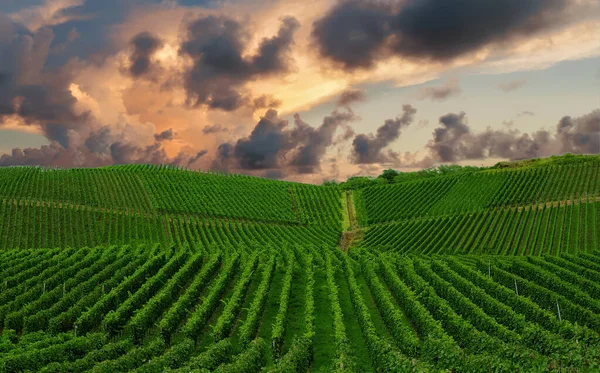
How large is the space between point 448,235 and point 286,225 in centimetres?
3399

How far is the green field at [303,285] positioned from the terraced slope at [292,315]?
0.48 feet

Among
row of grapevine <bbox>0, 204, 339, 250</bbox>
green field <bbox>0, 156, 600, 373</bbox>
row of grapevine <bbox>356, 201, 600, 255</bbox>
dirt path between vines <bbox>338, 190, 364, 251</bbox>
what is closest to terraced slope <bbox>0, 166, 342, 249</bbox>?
row of grapevine <bbox>0, 204, 339, 250</bbox>

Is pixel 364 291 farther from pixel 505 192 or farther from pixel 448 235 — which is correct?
pixel 505 192

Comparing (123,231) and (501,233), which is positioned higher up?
(123,231)

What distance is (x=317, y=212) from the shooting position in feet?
350

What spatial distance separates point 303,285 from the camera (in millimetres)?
43281

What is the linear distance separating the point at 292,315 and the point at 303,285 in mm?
7858

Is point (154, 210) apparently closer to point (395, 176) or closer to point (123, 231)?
point (123, 231)

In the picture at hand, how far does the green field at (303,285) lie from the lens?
2483 centimetres

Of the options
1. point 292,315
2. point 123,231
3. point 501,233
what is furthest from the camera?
point 123,231

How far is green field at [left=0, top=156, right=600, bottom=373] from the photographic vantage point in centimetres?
2483

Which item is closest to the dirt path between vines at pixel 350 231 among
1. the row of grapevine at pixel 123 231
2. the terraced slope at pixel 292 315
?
the row of grapevine at pixel 123 231

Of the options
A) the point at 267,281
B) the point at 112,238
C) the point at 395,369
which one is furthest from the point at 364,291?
the point at 112,238

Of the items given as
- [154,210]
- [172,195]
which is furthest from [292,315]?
[172,195]
